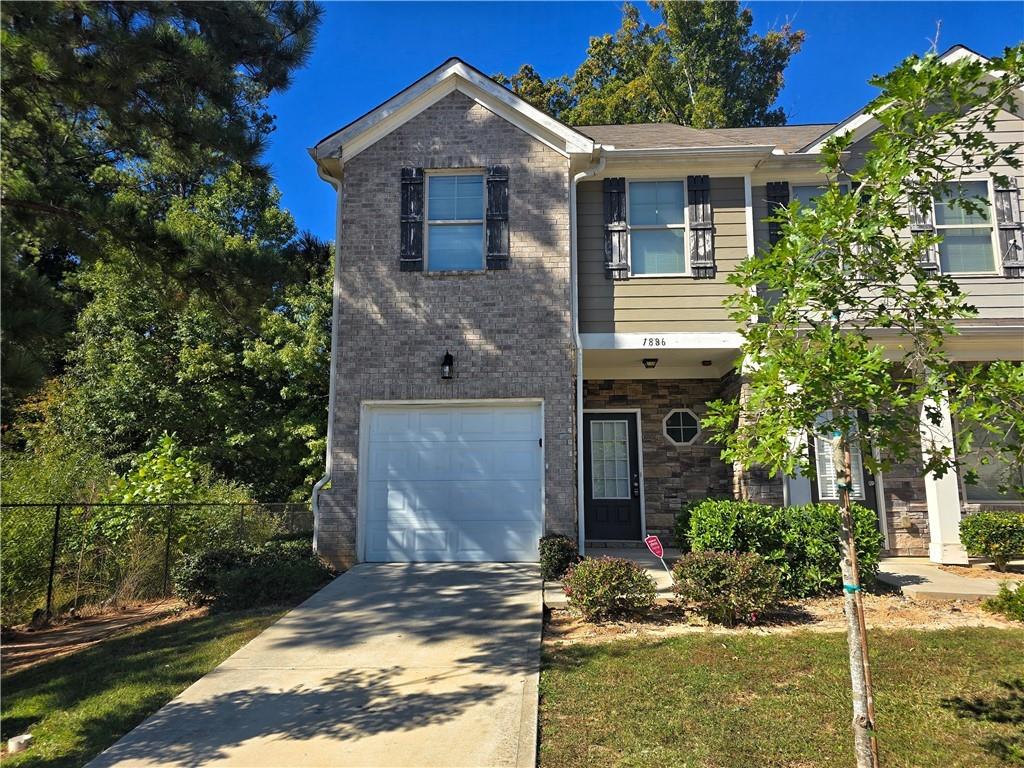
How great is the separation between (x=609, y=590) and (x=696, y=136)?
822 cm

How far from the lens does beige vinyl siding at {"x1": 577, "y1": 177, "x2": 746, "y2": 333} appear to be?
9547 millimetres

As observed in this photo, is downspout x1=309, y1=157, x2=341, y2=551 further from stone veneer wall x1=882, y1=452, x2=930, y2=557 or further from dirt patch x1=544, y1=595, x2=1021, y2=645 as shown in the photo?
stone veneer wall x1=882, y1=452, x2=930, y2=557

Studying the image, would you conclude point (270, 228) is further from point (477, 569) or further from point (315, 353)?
point (477, 569)

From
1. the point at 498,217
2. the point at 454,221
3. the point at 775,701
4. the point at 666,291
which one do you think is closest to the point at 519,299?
the point at 498,217

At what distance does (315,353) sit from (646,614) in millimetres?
11304

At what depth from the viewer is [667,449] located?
11.0m

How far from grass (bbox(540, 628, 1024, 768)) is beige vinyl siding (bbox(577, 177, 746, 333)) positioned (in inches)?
195

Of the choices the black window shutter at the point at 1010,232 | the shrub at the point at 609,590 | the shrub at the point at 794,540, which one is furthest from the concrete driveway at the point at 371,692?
the black window shutter at the point at 1010,232

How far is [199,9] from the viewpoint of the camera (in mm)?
7004

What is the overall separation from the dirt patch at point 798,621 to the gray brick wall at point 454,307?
7.65ft

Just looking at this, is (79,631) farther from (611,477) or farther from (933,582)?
(933,582)

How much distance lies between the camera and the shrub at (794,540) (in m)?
6.95

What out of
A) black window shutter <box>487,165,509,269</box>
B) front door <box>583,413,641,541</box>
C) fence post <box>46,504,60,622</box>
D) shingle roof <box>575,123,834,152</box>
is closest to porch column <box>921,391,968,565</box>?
front door <box>583,413,641,541</box>

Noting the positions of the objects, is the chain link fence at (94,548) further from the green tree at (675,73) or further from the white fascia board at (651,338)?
the green tree at (675,73)
